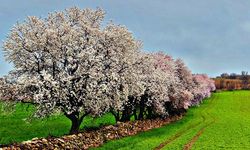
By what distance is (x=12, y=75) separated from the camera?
4400 cm

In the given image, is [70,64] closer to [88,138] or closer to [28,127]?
[88,138]

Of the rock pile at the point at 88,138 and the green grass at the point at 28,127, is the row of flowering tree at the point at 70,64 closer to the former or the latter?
the rock pile at the point at 88,138

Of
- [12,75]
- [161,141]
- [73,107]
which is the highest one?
[12,75]

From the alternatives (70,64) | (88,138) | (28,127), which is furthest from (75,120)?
(28,127)

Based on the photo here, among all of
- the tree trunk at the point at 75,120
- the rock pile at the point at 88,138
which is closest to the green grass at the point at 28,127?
the tree trunk at the point at 75,120

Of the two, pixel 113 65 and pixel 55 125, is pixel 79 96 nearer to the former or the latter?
pixel 113 65

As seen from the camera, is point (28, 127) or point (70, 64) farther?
point (28, 127)

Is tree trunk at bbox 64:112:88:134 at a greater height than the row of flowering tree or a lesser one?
lesser

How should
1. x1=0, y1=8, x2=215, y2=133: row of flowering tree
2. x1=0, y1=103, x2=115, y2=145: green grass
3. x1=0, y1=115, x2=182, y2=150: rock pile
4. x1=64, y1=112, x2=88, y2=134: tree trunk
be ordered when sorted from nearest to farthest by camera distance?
x1=0, y1=115, x2=182, y2=150: rock pile, x1=0, y1=8, x2=215, y2=133: row of flowering tree, x1=64, y1=112, x2=88, y2=134: tree trunk, x1=0, y1=103, x2=115, y2=145: green grass

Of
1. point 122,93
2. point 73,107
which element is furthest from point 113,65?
point 73,107

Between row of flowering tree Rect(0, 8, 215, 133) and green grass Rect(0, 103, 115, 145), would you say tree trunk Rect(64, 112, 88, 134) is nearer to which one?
row of flowering tree Rect(0, 8, 215, 133)

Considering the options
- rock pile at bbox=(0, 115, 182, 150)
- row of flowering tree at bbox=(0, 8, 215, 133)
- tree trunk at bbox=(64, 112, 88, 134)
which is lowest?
rock pile at bbox=(0, 115, 182, 150)

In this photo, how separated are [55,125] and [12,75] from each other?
809 inches

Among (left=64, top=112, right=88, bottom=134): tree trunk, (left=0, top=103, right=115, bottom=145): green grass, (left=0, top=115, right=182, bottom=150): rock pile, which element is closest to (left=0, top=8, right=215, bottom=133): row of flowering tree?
(left=64, top=112, right=88, bottom=134): tree trunk
